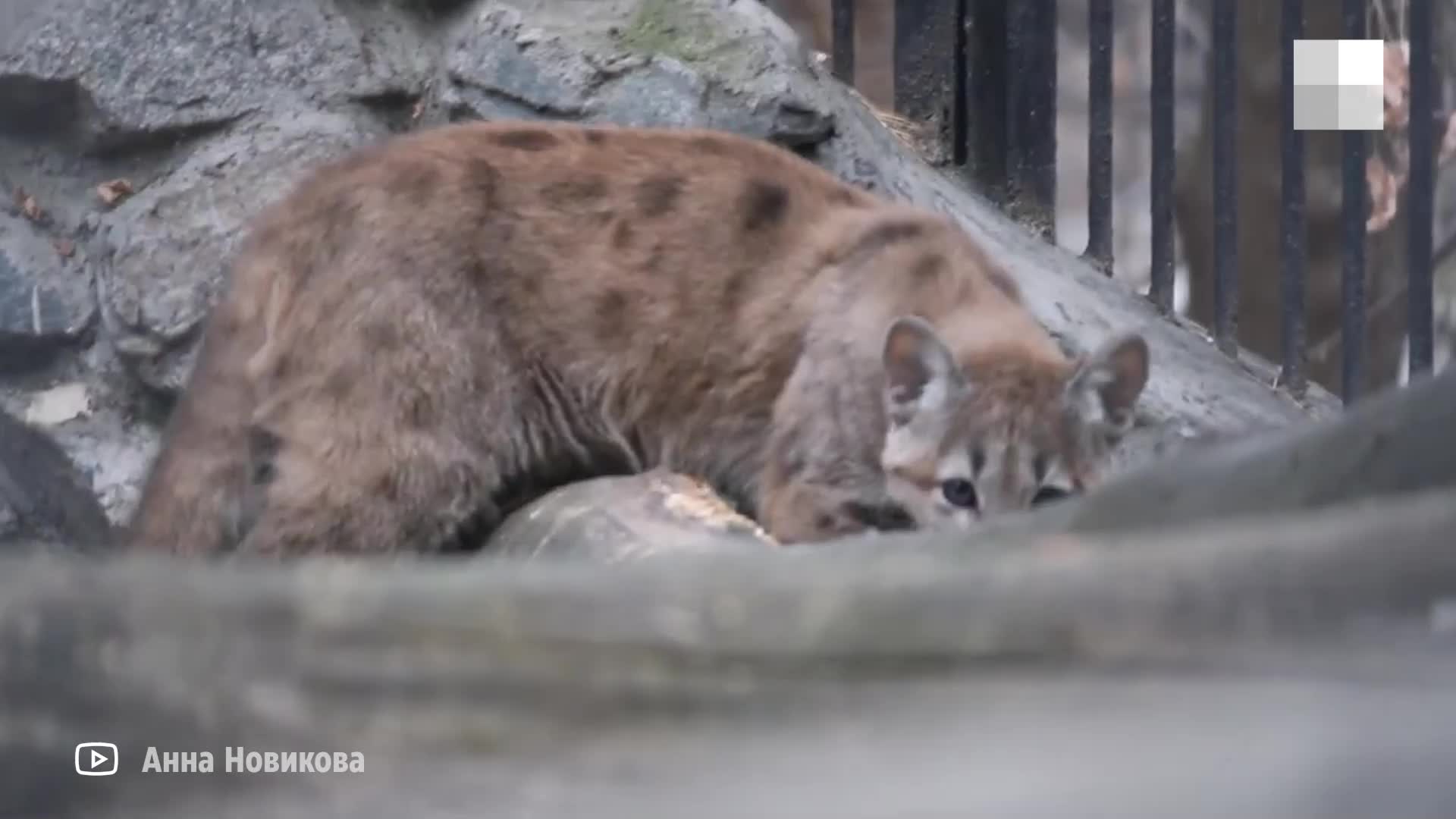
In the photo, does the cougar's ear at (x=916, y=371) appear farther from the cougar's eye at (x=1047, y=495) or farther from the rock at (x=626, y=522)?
the rock at (x=626, y=522)

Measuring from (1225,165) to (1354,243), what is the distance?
1.54ft

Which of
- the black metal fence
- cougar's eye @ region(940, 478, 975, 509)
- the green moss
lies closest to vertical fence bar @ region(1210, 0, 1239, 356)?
the black metal fence

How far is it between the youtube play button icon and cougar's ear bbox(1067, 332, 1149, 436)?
2.83 meters

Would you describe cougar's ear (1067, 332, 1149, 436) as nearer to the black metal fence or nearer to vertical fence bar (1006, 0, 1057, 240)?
the black metal fence

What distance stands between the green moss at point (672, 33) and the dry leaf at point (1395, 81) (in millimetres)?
2434

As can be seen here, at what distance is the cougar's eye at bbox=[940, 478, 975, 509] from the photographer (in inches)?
176

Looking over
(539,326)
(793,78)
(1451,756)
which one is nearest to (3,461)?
(539,326)

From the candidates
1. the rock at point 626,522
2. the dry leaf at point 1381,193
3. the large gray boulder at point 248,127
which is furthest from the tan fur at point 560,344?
the dry leaf at point 1381,193

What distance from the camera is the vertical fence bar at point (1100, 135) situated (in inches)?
246

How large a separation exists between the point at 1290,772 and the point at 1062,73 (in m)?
12.8

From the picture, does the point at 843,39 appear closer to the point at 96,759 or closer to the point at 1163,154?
the point at 1163,154

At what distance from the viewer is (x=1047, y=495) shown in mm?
4465

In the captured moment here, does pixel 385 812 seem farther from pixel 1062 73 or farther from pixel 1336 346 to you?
pixel 1062 73

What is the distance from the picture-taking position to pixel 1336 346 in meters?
9.49
